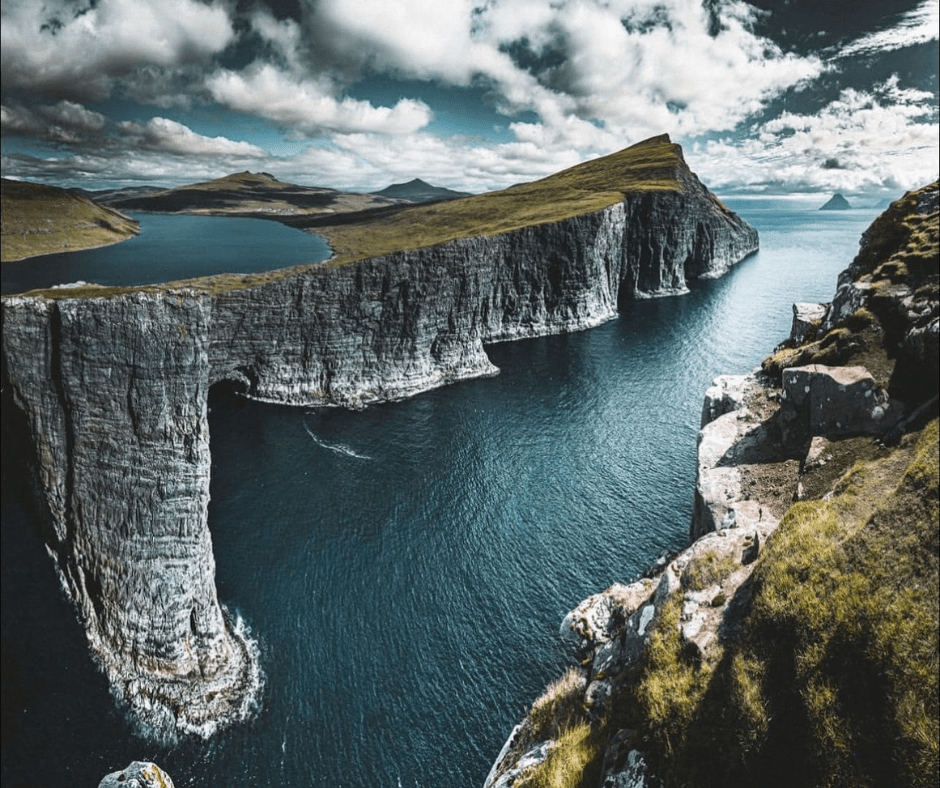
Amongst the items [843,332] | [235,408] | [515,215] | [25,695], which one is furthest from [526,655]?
[515,215]

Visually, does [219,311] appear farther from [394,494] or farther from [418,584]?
[418,584]

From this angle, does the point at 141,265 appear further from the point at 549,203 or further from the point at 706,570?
the point at 706,570

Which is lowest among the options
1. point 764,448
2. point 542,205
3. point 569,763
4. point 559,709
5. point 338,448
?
point 338,448

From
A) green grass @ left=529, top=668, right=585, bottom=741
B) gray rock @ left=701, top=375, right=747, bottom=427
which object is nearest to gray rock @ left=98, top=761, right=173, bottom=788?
green grass @ left=529, top=668, right=585, bottom=741

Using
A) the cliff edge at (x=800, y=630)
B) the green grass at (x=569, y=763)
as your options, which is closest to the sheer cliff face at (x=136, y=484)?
the cliff edge at (x=800, y=630)

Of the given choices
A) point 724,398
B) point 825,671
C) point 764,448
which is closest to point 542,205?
point 724,398

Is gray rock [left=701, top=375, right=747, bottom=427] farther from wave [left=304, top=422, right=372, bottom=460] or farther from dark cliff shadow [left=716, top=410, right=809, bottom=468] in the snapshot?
wave [left=304, top=422, right=372, bottom=460]

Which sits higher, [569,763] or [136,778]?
[569,763]
